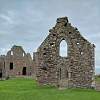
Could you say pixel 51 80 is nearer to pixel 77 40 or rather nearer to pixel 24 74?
pixel 77 40

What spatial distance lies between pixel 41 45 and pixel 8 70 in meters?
33.3

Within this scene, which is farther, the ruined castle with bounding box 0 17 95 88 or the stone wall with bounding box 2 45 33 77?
the stone wall with bounding box 2 45 33 77

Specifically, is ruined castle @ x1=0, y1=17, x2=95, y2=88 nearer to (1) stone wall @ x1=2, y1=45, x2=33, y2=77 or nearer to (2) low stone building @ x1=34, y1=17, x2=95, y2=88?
(2) low stone building @ x1=34, y1=17, x2=95, y2=88

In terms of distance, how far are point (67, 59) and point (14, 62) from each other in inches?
1359

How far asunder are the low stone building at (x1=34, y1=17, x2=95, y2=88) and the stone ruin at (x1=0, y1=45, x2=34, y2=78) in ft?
108

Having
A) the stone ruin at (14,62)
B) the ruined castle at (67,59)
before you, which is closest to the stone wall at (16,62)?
the stone ruin at (14,62)

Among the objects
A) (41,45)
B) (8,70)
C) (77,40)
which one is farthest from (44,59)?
(8,70)

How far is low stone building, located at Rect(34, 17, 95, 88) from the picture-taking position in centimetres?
3182

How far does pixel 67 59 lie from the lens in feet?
→ 107

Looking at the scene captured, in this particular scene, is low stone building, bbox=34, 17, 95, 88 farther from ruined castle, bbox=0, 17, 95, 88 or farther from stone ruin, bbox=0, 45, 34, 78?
stone ruin, bbox=0, 45, 34, 78

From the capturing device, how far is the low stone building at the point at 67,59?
31820 mm

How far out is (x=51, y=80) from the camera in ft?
106

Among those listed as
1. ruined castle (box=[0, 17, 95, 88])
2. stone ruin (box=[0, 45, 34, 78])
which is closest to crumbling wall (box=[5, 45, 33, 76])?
stone ruin (box=[0, 45, 34, 78])

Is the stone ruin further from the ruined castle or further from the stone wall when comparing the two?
A: the ruined castle
